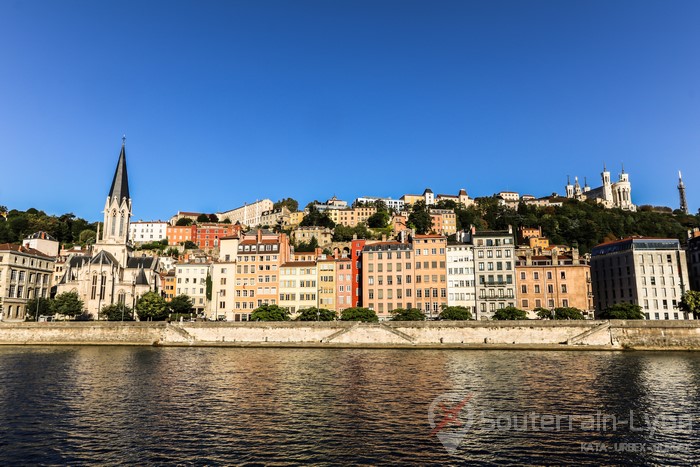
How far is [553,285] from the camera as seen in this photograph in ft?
291

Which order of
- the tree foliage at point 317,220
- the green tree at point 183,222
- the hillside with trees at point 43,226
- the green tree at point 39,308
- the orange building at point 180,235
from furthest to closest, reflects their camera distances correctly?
the green tree at point 183,222 → the tree foliage at point 317,220 → the orange building at point 180,235 → the hillside with trees at point 43,226 → the green tree at point 39,308

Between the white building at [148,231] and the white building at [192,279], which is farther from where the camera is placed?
the white building at [148,231]

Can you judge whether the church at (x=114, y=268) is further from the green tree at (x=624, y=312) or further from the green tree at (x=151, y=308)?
the green tree at (x=624, y=312)

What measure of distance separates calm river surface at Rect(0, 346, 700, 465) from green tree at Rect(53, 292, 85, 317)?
43.9 metres

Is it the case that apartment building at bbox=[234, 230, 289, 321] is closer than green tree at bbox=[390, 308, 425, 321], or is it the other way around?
green tree at bbox=[390, 308, 425, 321]

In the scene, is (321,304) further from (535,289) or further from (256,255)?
(535,289)

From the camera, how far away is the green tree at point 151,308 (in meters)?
86.8

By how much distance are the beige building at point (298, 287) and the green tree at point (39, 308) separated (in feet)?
139

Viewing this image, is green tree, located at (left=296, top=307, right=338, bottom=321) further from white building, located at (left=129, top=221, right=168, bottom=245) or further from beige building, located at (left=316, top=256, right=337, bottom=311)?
white building, located at (left=129, top=221, right=168, bottom=245)

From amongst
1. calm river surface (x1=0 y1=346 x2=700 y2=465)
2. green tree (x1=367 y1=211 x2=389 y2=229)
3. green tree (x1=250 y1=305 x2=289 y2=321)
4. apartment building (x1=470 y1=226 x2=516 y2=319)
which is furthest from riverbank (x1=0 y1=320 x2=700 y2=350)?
green tree (x1=367 y1=211 x2=389 y2=229)

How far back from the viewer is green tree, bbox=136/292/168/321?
86.8 metres

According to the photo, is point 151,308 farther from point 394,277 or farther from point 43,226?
point 43,226

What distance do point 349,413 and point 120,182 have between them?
4096 inches

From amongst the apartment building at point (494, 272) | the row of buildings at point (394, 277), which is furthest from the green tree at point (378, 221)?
the apartment building at point (494, 272)
